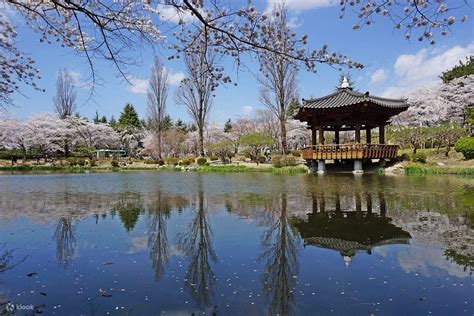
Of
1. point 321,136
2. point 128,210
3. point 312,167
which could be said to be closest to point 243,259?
point 128,210

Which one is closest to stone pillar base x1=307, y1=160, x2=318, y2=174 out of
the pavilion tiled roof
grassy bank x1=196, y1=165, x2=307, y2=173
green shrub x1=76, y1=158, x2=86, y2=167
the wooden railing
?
grassy bank x1=196, y1=165, x2=307, y2=173

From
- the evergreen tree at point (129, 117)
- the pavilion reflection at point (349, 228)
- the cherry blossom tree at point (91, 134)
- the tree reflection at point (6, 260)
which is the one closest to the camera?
the tree reflection at point (6, 260)

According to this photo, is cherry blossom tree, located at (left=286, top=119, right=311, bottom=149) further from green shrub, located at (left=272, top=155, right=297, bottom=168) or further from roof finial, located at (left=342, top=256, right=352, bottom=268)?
roof finial, located at (left=342, top=256, right=352, bottom=268)

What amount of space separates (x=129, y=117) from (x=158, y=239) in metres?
50.9

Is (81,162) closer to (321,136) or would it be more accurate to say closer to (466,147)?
(321,136)

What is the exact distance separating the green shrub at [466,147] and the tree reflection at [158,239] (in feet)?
59.7

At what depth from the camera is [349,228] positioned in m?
5.63

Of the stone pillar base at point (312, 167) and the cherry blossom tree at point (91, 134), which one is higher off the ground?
the cherry blossom tree at point (91, 134)

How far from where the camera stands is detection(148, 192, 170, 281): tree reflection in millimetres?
3979

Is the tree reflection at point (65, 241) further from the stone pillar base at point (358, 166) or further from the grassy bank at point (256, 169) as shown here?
the grassy bank at point (256, 169)

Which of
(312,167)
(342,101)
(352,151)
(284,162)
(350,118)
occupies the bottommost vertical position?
(312,167)

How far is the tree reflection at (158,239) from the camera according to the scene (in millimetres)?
3979

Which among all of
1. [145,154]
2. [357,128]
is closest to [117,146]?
[145,154]

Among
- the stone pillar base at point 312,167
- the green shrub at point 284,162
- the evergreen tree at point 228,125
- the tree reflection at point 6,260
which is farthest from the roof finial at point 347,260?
the evergreen tree at point 228,125
